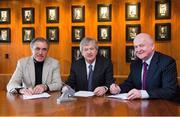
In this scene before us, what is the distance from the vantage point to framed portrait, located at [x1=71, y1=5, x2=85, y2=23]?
611 cm

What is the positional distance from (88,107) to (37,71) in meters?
1.44

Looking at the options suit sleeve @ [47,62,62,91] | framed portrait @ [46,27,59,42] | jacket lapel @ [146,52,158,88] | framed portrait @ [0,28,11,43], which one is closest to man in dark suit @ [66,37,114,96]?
suit sleeve @ [47,62,62,91]

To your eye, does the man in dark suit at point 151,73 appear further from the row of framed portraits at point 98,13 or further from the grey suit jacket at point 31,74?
the row of framed portraits at point 98,13

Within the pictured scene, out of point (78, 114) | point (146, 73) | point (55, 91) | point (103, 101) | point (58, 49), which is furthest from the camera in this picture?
point (58, 49)

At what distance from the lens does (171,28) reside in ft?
19.3

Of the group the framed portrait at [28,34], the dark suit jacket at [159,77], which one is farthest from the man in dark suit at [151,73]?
the framed portrait at [28,34]

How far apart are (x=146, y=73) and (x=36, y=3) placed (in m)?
3.59

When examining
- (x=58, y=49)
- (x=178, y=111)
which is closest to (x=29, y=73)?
(x=178, y=111)

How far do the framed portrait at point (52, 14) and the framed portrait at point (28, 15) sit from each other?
0.32 metres

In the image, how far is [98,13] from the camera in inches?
240

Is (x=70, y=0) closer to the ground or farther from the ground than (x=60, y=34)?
farther from the ground

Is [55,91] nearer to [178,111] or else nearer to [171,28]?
[178,111]

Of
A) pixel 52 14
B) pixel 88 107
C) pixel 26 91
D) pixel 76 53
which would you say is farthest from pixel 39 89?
pixel 52 14

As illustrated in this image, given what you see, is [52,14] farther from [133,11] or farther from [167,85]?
[167,85]
